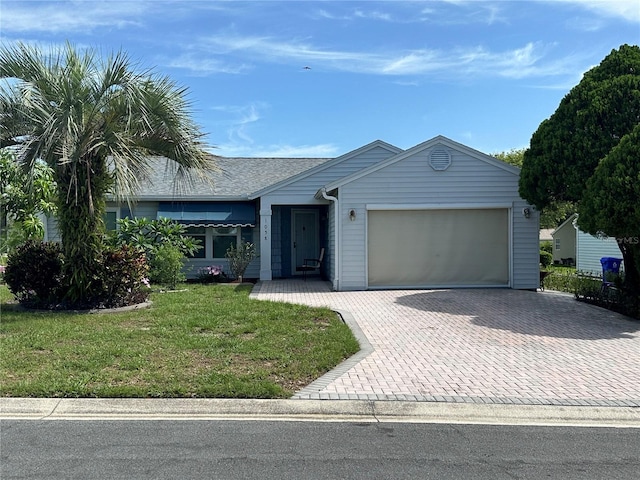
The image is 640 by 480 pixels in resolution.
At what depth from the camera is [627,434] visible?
5.16 metres

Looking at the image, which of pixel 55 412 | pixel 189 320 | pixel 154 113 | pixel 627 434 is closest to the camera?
pixel 627 434

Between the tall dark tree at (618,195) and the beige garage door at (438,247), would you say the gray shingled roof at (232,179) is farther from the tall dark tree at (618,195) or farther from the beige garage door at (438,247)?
the tall dark tree at (618,195)

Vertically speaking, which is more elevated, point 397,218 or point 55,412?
point 397,218

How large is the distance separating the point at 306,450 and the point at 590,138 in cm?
1055

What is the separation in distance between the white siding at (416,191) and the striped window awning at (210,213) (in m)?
4.40

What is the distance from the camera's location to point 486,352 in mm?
8219

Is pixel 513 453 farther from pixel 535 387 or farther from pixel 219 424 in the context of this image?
pixel 219 424

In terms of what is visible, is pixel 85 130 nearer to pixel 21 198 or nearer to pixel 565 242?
pixel 21 198

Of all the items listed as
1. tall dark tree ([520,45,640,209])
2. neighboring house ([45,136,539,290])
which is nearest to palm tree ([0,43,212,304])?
neighboring house ([45,136,539,290])

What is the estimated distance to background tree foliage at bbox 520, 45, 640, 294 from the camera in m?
11.4

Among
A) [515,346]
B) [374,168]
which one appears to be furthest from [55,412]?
[374,168]

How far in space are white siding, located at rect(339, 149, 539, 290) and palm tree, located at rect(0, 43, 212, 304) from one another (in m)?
5.18

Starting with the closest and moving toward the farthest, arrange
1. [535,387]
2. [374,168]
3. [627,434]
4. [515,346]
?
1. [627,434]
2. [535,387]
3. [515,346]
4. [374,168]

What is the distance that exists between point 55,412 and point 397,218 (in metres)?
11.3
